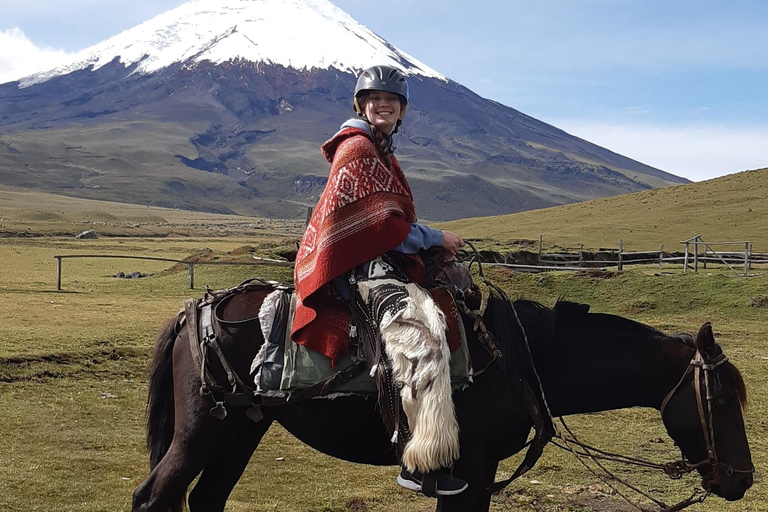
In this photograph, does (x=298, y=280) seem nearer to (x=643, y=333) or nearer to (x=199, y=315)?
(x=199, y=315)

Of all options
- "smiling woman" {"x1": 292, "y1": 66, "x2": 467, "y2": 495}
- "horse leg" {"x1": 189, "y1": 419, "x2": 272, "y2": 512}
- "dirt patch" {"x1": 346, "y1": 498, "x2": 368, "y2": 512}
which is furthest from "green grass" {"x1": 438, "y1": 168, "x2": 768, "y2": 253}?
"smiling woman" {"x1": 292, "y1": 66, "x2": 467, "y2": 495}

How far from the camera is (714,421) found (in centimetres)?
413

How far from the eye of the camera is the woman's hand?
166 inches

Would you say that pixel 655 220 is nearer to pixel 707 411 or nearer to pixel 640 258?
pixel 640 258

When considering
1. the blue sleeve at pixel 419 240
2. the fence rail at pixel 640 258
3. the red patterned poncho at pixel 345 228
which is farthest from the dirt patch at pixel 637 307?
the red patterned poncho at pixel 345 228

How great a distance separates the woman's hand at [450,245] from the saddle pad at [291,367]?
423 mm

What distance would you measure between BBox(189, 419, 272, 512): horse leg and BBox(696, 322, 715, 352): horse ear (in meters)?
2.72

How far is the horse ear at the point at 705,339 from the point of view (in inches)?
162

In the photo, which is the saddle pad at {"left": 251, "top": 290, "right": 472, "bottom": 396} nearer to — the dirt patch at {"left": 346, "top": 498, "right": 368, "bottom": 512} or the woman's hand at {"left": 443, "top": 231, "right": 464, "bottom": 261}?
the woman's hand at {"left": 443, "top": 231, "right": 464, "bottom": 261}

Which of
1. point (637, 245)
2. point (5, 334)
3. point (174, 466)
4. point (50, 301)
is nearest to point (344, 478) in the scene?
point (174, 466)

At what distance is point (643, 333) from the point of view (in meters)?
4.46

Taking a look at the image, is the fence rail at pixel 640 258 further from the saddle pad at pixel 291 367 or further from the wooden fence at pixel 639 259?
the saddle pad at pixel 291 367

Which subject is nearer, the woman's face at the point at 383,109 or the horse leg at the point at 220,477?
the woman's face at the point at 383,109

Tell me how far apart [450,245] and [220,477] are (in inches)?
84.6
